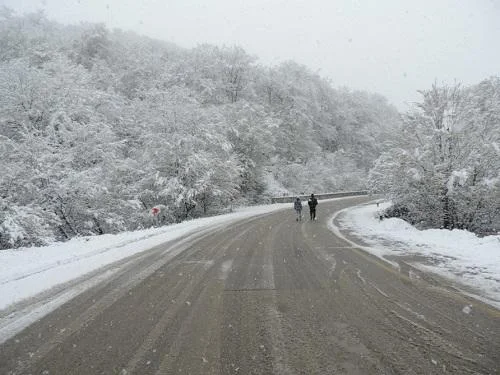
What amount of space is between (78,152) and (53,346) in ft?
57.6

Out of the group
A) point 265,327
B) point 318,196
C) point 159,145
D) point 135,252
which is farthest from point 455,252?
point 318,196

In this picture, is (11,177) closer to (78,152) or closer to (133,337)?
(78,152)

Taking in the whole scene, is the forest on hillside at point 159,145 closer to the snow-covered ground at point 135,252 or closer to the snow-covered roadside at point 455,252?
the snow-covered ground at point 135,252

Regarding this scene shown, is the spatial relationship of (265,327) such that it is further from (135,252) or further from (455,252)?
(135,252)

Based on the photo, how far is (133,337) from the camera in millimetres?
4176

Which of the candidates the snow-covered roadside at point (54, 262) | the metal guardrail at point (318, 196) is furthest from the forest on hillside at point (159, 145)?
the snow-covered roadside at point (54, 262)

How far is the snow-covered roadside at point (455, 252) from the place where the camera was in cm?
623

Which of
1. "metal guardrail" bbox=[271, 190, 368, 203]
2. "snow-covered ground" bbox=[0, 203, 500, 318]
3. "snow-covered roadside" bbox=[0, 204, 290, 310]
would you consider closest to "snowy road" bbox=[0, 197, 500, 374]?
"snow-covered ground" bbox=[0, 203, 500, 318]

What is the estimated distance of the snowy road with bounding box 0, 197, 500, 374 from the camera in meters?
3.46

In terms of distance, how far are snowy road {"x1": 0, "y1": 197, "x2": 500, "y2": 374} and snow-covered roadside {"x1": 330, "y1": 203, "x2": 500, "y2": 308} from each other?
0.58m

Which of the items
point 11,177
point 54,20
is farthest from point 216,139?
point 54,20

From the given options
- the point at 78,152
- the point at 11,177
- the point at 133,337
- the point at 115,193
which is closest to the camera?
the point at 133,337

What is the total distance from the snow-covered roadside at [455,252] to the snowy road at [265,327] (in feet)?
1.89

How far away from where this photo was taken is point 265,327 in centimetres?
436
